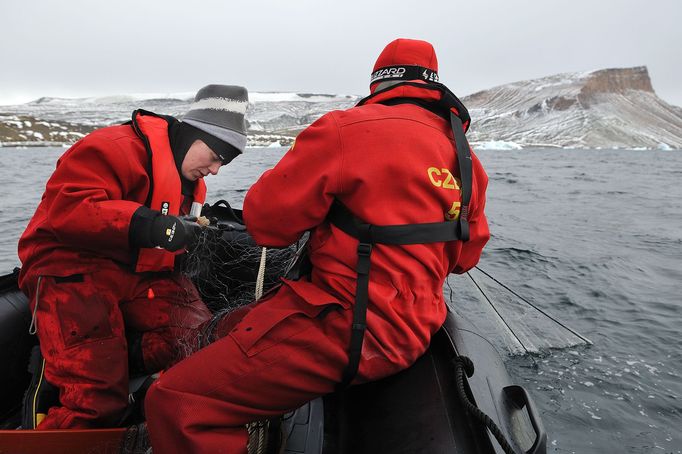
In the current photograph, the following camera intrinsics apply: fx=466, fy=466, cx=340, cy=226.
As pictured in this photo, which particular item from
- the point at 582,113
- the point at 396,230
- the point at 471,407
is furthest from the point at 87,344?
the point at 582,113

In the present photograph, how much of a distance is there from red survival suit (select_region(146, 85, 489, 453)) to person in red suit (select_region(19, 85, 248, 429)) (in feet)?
2.63

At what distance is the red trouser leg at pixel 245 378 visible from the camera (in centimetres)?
156

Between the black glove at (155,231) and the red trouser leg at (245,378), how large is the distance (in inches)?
32.4

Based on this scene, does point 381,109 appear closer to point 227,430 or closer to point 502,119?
point 227,430

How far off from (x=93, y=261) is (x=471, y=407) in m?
1.97

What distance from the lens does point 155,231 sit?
7.43 ft

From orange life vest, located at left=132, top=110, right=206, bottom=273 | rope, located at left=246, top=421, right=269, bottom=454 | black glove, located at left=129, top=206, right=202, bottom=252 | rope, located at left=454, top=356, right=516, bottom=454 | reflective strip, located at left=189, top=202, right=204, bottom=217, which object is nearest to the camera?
rope, located at left=454, top=356, right=516, bottom=454

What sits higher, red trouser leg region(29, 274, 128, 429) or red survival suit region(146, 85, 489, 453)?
red survival suit region(146, 85, 489, 453)

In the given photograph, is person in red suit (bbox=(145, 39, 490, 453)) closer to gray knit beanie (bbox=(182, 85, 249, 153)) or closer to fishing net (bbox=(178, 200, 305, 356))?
gray knit beanie (bbox=(182, 85, 249, 153))

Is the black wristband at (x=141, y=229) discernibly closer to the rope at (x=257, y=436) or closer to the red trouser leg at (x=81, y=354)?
the red trouser leg at (x=81, y=354)

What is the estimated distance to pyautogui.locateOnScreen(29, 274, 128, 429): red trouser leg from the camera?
2.14 meters

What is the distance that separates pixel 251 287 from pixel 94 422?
156 centimetres

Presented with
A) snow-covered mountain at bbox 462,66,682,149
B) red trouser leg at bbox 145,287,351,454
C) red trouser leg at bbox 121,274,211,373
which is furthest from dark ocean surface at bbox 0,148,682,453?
snow-covered mountain at bbox 462,66,682,149

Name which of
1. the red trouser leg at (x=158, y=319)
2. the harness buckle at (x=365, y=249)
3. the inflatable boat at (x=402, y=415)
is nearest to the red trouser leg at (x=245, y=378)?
the harness buckle at (x=365, y=249)
